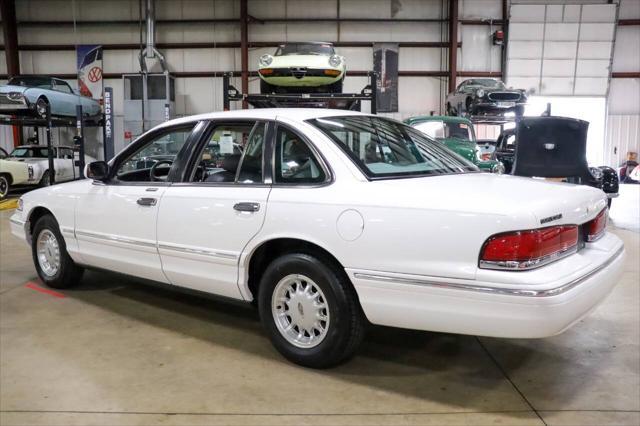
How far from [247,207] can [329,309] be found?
74cm

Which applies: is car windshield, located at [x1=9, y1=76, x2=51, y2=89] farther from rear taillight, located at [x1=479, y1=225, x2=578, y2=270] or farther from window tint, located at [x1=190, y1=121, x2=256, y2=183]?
Result: rear taillight, located at [x1=479, y1=225, x2=578, y2=270]

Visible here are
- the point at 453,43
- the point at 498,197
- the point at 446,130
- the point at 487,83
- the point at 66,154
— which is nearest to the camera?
the point at 498,197

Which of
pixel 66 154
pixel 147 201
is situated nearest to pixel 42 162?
pixel 66 154

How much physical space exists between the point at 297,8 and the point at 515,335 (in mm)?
16502

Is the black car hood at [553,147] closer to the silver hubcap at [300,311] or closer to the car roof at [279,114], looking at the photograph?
the car roof at [279,114]

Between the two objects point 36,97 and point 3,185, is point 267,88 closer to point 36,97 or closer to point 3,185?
point 36,97

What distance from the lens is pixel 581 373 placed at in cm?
298

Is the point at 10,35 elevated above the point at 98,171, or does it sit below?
above

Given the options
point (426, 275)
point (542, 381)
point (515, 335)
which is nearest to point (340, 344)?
point (426, 275)

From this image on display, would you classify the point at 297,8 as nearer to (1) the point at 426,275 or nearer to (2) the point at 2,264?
(2) the point at 2,264

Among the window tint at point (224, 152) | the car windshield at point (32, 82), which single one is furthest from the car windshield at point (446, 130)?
the car windshield at point (32, 82)

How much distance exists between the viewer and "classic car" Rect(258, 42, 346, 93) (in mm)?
8016

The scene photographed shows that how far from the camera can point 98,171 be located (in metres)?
3.81

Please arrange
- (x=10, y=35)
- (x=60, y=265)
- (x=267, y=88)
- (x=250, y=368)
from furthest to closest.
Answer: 1. (x=10, y=35)
2. (x=267, y=88)
3. (x=60, y=265)
4. (x=250, y=368)
